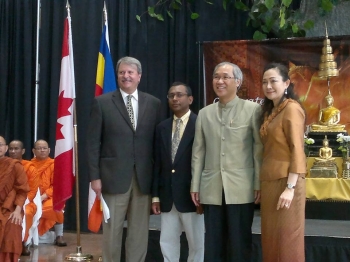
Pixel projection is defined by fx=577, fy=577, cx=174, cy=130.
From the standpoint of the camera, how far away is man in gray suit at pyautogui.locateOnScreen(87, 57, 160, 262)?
337cm

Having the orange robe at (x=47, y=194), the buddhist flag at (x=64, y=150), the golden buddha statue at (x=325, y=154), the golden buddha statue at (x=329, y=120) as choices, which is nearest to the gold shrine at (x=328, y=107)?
the golden buddha statue at (x=329, y=120)

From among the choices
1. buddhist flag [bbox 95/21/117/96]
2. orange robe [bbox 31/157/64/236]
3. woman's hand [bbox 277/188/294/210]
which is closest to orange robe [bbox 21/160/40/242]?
orange robe [bbox 31/157/64/236]

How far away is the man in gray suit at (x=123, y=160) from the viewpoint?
3.37 meters

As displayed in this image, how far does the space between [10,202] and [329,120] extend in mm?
2775

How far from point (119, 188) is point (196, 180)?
1.51ft

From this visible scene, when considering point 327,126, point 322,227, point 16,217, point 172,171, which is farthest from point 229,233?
point 327,126

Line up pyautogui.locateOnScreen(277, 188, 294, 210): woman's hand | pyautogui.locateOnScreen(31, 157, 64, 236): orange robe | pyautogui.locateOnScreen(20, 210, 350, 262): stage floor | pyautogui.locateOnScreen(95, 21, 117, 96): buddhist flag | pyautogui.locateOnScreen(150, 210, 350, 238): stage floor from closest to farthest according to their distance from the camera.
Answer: pyautogui.locateOnScreen(277, 188, 294, 210): woman's hand < pyautogui.locateOnScreen(20, 210, 350, 262): stage floor < pyautogui.locateOnScreen(150, 210, 350, 238): stage floor < pyautogui.locateOnScreen(95, 21, 117, 96): buddhist flag < pyautogui.locateOnScreen(31, 157, 64, 236): orange robe

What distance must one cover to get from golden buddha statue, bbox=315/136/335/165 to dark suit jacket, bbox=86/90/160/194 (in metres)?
1.89

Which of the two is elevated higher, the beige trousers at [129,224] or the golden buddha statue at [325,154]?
the golden buddha statue at [325,154]

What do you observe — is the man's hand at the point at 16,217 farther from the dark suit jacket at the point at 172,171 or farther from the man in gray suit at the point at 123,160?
the dark suit jacket at the point at 172,171

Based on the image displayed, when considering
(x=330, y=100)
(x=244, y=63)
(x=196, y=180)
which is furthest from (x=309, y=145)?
(x=196, y=180)

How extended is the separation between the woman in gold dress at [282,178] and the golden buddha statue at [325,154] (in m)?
1.90

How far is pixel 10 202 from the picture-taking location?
163 inches

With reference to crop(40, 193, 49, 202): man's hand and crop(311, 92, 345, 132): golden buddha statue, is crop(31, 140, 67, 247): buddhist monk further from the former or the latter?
crop(311, 92, 345, 132): golden buddha statue
